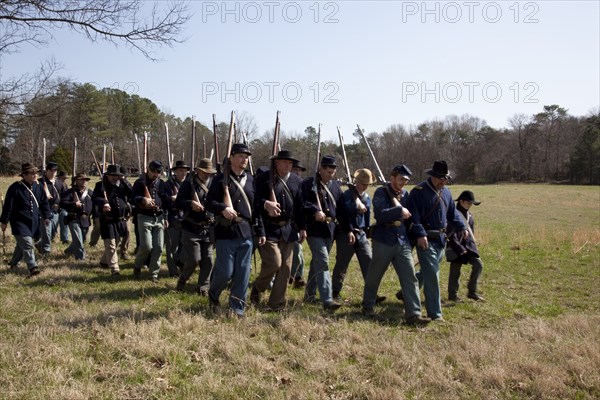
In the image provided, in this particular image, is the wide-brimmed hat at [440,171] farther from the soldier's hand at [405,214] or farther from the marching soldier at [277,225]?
the marching soldier at [277,225]

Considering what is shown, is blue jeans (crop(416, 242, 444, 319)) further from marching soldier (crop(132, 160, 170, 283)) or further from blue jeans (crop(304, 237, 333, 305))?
marching soldier (crop(132, 160, 170, 283))

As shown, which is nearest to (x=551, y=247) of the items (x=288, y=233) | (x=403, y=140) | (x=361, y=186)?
(x=361, y=186)

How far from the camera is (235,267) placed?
6.67 metres

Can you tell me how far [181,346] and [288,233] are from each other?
2.49m

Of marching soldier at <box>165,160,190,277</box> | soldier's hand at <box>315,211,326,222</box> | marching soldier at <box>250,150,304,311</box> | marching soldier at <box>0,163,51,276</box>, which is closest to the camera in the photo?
marching soldier at <box>250,150,304,311</box>

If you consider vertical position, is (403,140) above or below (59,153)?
above

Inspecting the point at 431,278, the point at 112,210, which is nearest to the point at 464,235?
the point at 431,278

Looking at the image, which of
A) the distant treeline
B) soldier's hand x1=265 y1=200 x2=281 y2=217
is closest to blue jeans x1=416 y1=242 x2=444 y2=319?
soldier's hand x1=265 y1=200 x2=281 y2=217

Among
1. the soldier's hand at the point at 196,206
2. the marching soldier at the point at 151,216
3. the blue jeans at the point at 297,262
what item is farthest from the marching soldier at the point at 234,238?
the marching soldier at the point at 151,216

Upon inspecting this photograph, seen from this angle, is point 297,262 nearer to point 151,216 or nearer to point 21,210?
point 151,216

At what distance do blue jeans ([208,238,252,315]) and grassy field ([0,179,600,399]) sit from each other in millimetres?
347

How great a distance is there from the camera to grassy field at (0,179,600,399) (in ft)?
14.8

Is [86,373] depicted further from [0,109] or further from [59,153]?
[59,153]

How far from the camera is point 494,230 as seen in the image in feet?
71.3
